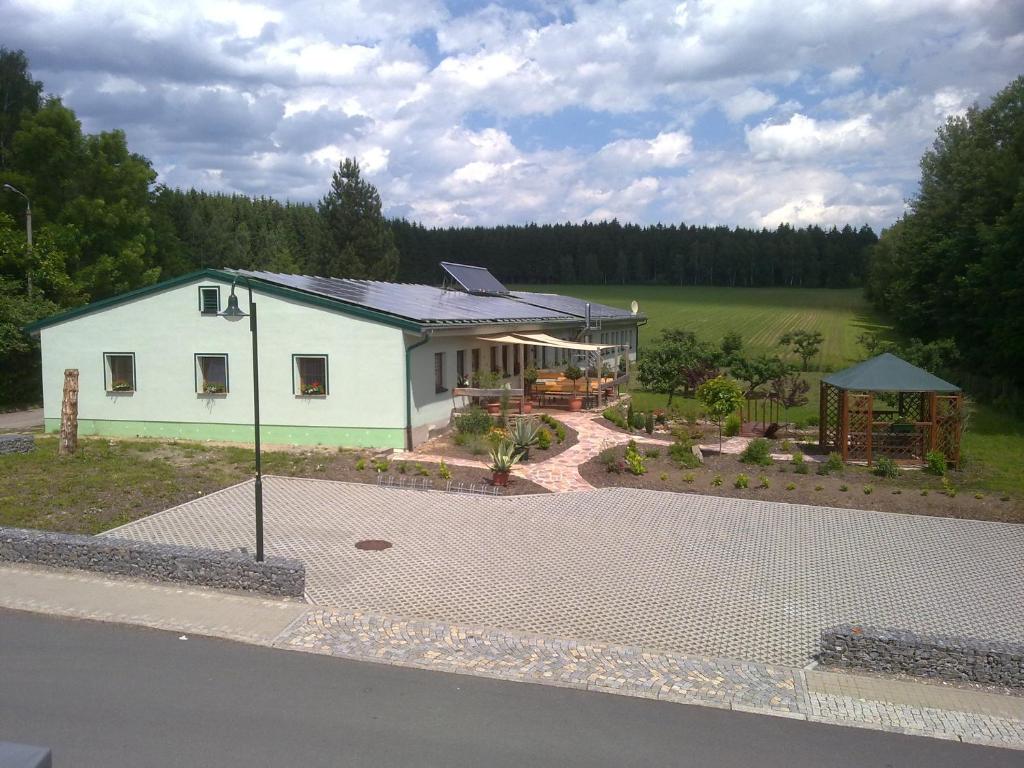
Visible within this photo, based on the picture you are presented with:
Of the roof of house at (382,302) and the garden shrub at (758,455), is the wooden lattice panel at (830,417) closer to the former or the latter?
the garden shrub at (758,455)

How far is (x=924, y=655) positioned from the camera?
751 cm

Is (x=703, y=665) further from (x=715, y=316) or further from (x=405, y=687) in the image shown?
(x=715, y=316)

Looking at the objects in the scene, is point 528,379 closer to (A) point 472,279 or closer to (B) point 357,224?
(A) point 472,279

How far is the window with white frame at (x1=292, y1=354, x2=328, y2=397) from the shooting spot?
725 inches

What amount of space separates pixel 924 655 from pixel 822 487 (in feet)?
25.9

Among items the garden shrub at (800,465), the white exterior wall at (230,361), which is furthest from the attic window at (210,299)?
the garden shrub at (800,465)

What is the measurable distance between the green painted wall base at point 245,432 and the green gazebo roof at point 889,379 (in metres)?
9.73

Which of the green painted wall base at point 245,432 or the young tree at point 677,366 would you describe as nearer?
the green painted wall base at point 245,432

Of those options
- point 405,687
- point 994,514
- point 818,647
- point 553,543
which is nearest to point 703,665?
point 818,647

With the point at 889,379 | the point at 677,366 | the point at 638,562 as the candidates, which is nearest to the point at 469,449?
the point at 638,562

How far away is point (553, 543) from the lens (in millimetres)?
11586

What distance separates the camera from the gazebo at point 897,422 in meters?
17.2

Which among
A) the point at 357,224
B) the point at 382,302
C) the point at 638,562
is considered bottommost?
the point at 638,562

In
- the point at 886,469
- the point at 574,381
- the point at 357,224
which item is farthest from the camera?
the point at 357,224
